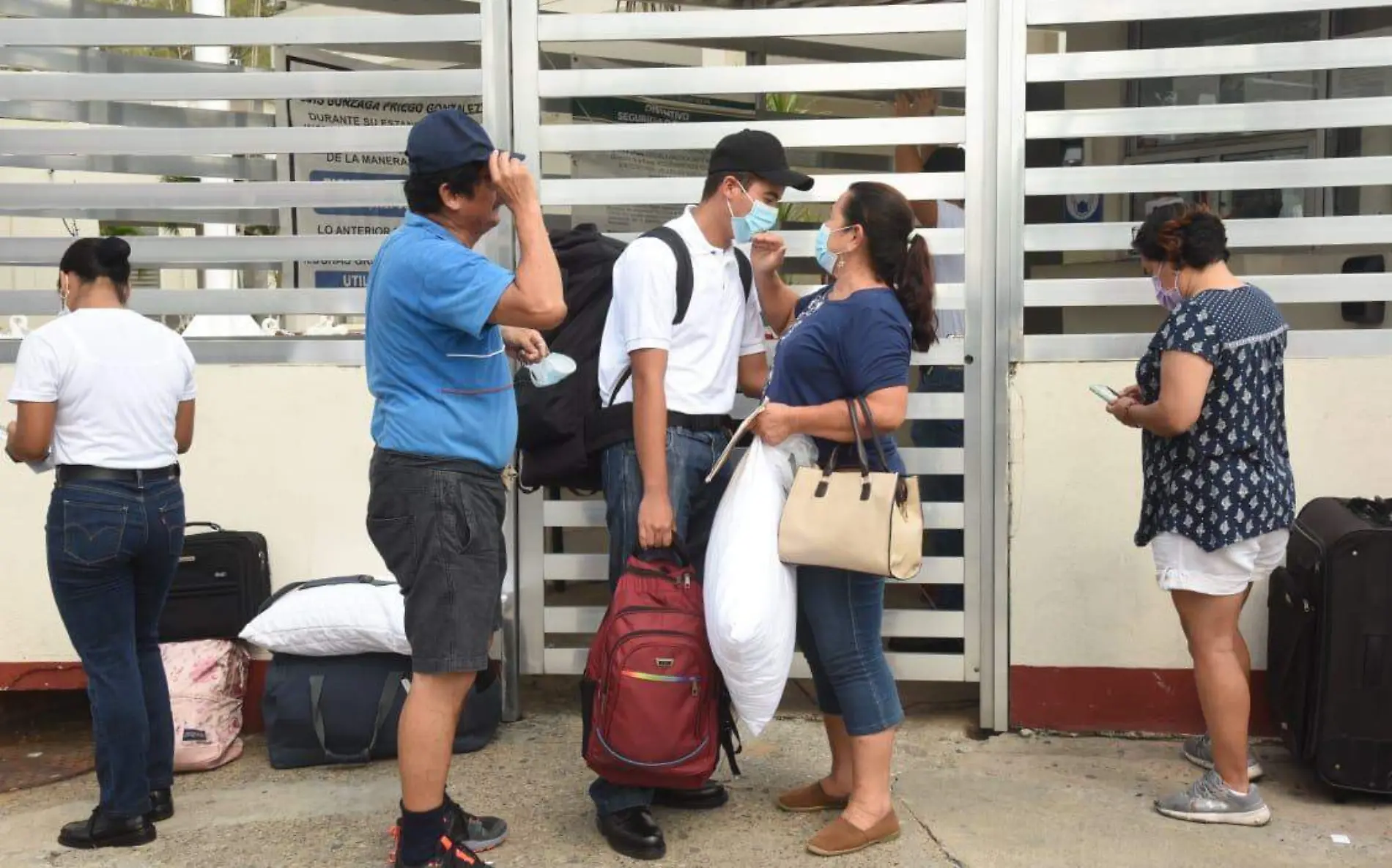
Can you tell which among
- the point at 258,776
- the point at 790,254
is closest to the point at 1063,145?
the point at 790,254

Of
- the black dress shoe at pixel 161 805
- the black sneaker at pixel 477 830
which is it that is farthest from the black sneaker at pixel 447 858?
the black dress shoe at pixel 161 805

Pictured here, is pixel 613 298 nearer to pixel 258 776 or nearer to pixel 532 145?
pixel 532 145

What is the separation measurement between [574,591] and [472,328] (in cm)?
236

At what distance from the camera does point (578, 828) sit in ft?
13.0

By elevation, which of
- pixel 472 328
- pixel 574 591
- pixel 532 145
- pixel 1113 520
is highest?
pixel 532 145

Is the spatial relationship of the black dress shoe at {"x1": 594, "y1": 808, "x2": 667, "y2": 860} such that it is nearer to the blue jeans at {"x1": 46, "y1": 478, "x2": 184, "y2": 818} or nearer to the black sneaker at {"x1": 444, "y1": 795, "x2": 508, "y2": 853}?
the black sneaker at {"x1": 444, "y1": 795, "x2": 508, "y2": 853}

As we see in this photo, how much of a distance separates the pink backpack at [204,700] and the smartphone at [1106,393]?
2.99 meters

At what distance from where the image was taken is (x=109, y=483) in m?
3.80

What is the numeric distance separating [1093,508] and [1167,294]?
95 cm

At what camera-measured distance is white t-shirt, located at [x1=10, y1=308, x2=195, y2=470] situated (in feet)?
12.2

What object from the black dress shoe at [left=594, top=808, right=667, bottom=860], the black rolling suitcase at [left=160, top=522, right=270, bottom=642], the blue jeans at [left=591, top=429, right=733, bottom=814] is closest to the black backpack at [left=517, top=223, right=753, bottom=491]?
the blue jeans at [left=591, top=429, right=733, bottom=814]

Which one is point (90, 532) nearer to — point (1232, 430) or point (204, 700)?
point (204, 700)

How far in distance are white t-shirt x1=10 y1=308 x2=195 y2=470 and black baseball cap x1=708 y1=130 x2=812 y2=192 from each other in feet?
5.61

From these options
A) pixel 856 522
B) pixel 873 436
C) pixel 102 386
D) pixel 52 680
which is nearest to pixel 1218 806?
pixel 856 522
